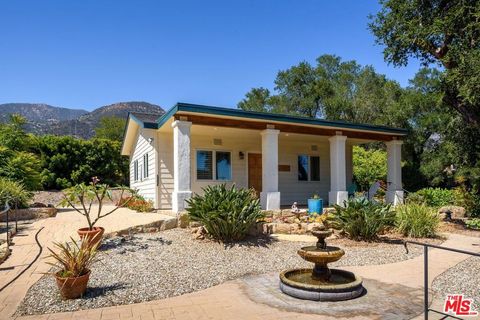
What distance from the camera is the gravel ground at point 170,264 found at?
16.4ft

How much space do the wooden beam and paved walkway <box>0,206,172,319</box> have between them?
10.2 feet

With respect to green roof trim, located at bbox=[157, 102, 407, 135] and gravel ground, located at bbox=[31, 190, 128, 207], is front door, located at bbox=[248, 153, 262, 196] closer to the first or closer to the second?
green roof trim, located at bbox=[157, 102, 407, 135]

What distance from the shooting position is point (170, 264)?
22.1 feet

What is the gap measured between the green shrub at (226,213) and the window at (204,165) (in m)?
5.03

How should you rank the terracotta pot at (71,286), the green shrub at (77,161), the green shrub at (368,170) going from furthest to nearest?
the green shrub at (368,170), the green shrub at (77,161), the terracotta pot at (71,286)

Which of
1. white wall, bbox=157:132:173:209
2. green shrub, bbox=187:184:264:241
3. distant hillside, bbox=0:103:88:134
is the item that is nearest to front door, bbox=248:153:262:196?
white wall, bbox=157:132:173:209

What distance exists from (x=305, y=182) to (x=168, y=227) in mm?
8458

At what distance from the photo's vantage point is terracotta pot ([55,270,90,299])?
4.82m

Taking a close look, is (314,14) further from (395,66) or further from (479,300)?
(479,300)

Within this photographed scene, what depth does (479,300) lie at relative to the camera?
203 inches

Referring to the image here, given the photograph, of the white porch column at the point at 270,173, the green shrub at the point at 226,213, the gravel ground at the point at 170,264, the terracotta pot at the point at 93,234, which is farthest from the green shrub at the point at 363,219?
the terracotta pot at the point at 93,234

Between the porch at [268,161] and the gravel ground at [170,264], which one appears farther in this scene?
the porch at [268,161]

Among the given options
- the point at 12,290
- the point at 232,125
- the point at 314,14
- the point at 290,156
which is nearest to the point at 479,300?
the point at 12,290

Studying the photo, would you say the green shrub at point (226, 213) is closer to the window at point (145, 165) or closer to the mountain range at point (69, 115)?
the window at point (145, 165)
